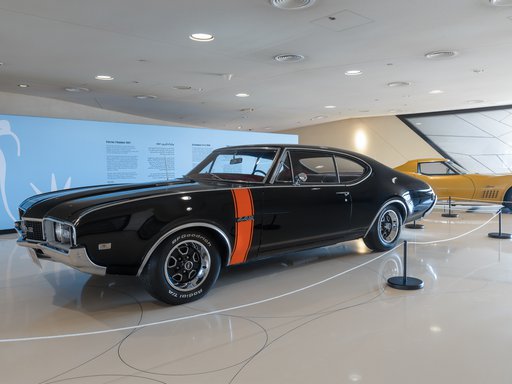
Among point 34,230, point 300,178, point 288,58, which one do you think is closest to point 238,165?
point 300,178

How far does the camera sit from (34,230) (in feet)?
11.1

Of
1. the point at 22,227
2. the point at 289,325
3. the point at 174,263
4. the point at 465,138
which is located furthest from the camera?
the point at 465,138

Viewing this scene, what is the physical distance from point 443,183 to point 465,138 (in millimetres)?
5420

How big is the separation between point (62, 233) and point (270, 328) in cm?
175

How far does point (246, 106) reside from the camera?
1120 cm

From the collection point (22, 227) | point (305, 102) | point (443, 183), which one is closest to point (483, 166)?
point (443, 183)

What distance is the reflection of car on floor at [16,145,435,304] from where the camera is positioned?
2.99 metres

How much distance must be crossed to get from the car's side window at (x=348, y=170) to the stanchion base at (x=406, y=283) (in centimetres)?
128

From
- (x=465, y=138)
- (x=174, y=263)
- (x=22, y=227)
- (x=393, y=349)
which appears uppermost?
(x=465, y=138)

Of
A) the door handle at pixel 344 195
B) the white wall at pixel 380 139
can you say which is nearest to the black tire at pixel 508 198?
the white wall at pixel 380 139

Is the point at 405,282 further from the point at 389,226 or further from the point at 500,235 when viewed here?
the point at 500,235

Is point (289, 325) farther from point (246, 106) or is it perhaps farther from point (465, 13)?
point (246, 106)

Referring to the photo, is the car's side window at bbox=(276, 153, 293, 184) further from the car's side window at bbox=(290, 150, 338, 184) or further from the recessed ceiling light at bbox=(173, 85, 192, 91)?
the recessed ceiling light at bbox=(173, 85, 192, 91)

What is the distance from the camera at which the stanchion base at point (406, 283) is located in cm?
365
